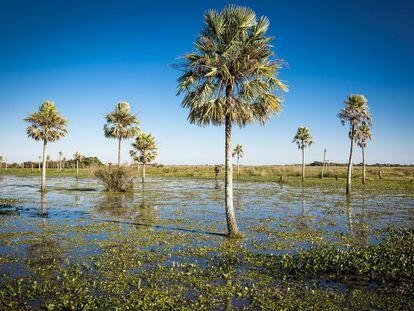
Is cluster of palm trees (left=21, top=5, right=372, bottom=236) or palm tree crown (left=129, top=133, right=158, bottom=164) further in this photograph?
palm tree crown (left=129, top=133, right=158, bottom=164)

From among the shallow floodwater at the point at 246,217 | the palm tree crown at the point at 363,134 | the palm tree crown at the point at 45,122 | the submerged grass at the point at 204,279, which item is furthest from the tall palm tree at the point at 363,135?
the palm tree crown at the point at 45,122

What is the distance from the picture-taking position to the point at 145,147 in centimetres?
6512

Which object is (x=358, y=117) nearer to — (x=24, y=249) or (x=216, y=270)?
(x=216, y=270)

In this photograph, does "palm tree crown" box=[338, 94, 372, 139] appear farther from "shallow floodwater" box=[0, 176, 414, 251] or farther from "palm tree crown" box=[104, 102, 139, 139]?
"palm tree crown" box=[104, 102, 139, 139]

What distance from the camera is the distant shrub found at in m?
42.7

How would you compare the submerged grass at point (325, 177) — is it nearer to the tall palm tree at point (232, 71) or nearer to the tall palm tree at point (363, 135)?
the tall palm tree at point (363, 135)

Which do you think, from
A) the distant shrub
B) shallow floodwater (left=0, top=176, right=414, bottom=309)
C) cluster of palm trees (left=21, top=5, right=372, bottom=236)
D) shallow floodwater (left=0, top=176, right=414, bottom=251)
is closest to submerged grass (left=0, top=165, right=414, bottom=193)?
the distant shrub

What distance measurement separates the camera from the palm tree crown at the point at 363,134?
42.1 meters

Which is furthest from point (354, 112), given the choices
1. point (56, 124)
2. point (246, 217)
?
point (56, 124)

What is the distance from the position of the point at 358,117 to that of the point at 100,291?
Answer: 4053 cm

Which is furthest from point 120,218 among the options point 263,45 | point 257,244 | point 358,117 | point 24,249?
point 358,117

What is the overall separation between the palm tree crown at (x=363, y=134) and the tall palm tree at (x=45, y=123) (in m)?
40.0

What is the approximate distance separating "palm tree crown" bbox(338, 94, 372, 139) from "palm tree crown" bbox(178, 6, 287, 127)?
2980 centimetres

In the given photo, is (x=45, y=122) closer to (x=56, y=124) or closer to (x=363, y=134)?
(x=56, y=124)
